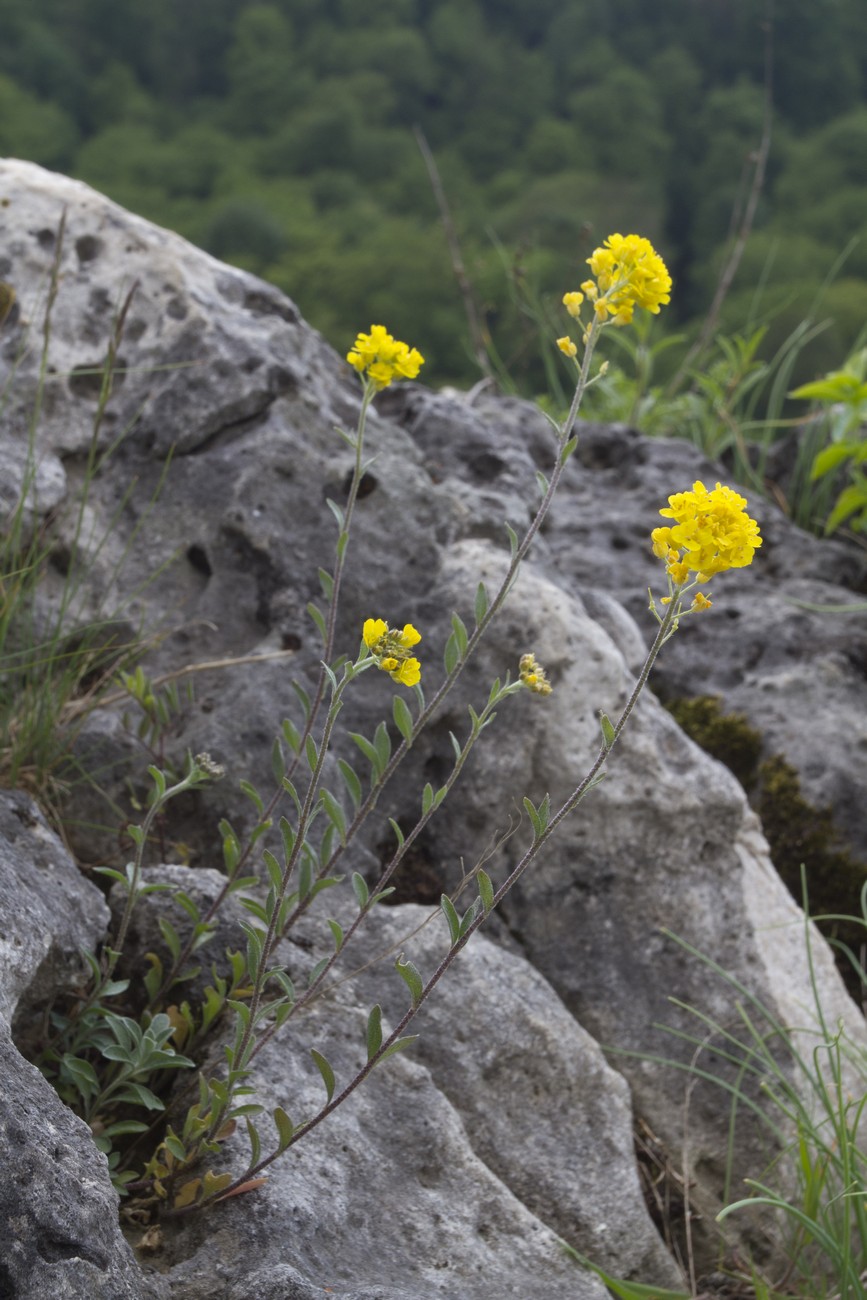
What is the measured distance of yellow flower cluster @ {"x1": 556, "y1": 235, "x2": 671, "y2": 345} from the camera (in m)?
1.70

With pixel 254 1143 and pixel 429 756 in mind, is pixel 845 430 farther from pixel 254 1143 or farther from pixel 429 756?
pixel 254 1143

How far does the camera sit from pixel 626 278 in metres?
1.73

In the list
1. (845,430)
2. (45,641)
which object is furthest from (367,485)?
(845,430)

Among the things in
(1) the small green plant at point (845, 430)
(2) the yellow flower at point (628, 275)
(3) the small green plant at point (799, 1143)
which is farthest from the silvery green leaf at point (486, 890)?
(1) the small green plant at point (845, 430)

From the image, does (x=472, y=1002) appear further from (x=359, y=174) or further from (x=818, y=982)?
(x=359, y=174)

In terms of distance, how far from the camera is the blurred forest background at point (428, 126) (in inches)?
936

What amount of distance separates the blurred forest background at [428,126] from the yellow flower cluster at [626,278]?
17037 millimetres

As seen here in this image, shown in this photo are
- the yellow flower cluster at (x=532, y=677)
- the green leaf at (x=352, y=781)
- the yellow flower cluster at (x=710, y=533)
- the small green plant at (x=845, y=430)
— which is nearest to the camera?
the yellow flower cluster at (x=710, y=533)

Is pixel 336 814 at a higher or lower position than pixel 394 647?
lower

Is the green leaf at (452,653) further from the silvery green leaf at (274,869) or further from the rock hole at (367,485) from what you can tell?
the rock hole at (367,485)

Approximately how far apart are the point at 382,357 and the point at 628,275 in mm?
432

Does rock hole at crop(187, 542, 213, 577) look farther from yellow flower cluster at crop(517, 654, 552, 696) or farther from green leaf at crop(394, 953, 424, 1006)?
green leaf at crop(394, 953, 424, 1006)

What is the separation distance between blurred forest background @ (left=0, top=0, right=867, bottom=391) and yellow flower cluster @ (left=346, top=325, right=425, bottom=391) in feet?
55.3

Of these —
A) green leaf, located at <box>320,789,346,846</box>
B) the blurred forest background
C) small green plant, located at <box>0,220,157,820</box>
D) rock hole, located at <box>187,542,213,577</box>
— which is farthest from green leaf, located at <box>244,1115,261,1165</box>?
the blurred forest background
